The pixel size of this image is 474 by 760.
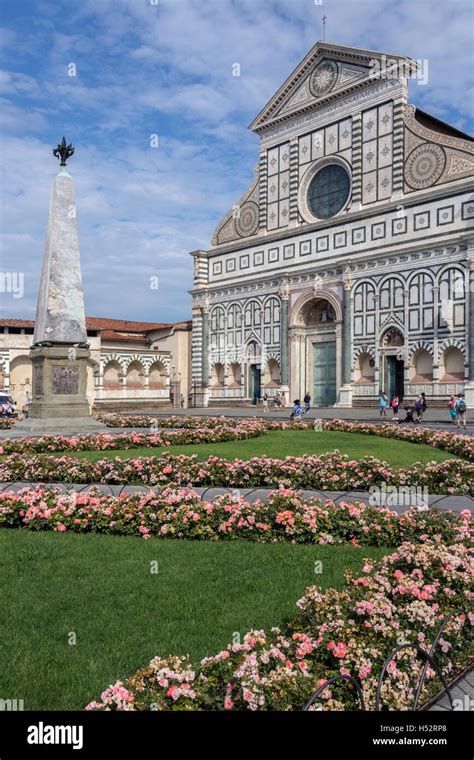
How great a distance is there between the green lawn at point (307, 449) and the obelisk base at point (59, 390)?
16.4ft

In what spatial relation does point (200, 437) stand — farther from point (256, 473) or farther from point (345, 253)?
point (345, 253)

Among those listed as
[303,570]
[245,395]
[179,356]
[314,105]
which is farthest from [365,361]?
[303,570]

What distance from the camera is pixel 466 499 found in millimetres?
9555

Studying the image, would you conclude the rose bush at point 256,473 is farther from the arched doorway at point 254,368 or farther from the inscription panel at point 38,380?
the arched doorway at point 254,368

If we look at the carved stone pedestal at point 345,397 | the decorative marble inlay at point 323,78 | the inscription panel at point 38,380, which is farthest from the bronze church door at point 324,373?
the inscription panel at point 38,380

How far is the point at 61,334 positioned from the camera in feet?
65.7

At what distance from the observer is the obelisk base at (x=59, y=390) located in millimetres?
19766

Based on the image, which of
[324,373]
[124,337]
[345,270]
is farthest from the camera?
[124,337]

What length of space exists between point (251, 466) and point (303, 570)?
483cm

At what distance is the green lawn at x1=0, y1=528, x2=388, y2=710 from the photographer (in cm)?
404

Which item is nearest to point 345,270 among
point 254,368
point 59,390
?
point 254,368

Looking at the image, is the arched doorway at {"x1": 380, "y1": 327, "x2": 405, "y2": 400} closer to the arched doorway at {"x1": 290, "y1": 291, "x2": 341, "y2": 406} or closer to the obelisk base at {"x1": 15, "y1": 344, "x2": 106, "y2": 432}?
the arched doorway at {"x1": 290, "y1": 291, "x2": 341, "y2": 406}

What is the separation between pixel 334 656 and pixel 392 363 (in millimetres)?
32957
